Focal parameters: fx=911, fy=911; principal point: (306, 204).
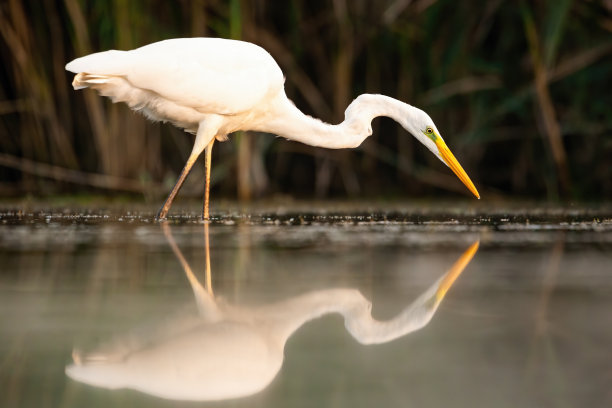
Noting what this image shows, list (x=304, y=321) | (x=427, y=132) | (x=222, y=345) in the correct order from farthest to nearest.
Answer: (x=427, y=132) < (x=304, y=321) < (x=222, y=345)

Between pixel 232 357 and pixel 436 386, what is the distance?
18.7 inches

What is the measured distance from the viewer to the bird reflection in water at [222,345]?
1.76 m

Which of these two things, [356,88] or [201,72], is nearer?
[201,72]

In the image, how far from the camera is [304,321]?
7.62ft

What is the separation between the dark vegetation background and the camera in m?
7.35

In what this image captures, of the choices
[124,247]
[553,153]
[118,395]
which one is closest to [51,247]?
[124,247]

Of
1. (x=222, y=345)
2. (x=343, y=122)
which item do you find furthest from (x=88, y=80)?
(x=222, y=345)

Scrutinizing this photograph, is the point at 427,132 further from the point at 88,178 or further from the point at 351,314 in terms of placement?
the point at 351,314

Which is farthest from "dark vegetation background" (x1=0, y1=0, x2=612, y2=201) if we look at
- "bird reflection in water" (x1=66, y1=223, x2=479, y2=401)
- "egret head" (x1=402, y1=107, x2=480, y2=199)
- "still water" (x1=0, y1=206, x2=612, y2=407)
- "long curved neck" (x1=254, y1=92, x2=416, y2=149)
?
"bird reflection in water" (x1=66, y1=223, x2=479, y2=401)

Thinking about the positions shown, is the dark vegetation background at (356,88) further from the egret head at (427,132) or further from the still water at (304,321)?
the still water at (304,321)

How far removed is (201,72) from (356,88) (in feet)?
11.2

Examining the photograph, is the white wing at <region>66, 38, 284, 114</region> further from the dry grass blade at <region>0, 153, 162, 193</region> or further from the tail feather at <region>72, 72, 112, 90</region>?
the dry grass blade at <region>0, 153, 162, 193</region>

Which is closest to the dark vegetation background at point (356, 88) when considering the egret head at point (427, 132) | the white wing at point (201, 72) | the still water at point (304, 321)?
the white wing at point (201, 72)

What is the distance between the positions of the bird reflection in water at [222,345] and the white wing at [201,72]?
284cm
